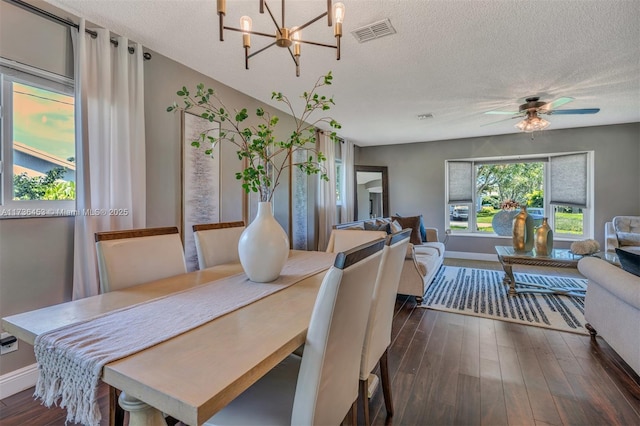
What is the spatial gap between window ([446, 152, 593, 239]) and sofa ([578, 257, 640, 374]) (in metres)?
2.55

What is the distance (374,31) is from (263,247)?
1747 mm

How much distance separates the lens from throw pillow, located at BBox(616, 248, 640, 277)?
1.79 meters

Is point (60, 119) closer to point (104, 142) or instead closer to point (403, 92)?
point (104, 142)

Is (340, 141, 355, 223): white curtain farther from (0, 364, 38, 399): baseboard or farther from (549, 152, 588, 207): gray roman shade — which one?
(0, 364, 38, 399): baseboard

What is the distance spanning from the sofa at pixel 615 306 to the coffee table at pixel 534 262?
79cm

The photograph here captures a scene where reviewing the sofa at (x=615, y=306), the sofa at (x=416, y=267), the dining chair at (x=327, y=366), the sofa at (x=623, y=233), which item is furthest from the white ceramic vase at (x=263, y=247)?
the sofa at (x=623, y=233)

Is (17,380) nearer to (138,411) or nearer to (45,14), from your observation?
(138,411)

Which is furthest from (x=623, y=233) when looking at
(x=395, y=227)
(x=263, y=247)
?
(x=263, y=247)

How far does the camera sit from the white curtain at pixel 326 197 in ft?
16.0

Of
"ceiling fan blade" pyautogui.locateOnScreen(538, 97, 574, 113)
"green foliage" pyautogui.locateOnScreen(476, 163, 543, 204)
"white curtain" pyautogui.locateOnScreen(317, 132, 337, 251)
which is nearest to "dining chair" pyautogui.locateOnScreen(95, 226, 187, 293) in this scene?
"white curtain" pyautogui.locateOnScreen(317, 132, 337, 251)

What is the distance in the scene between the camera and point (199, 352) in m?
0.81

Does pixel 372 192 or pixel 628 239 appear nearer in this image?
pixel 628 239

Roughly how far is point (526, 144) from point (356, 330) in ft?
18.8

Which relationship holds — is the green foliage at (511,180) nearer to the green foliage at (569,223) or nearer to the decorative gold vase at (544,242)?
the green foliage at (569,223)
